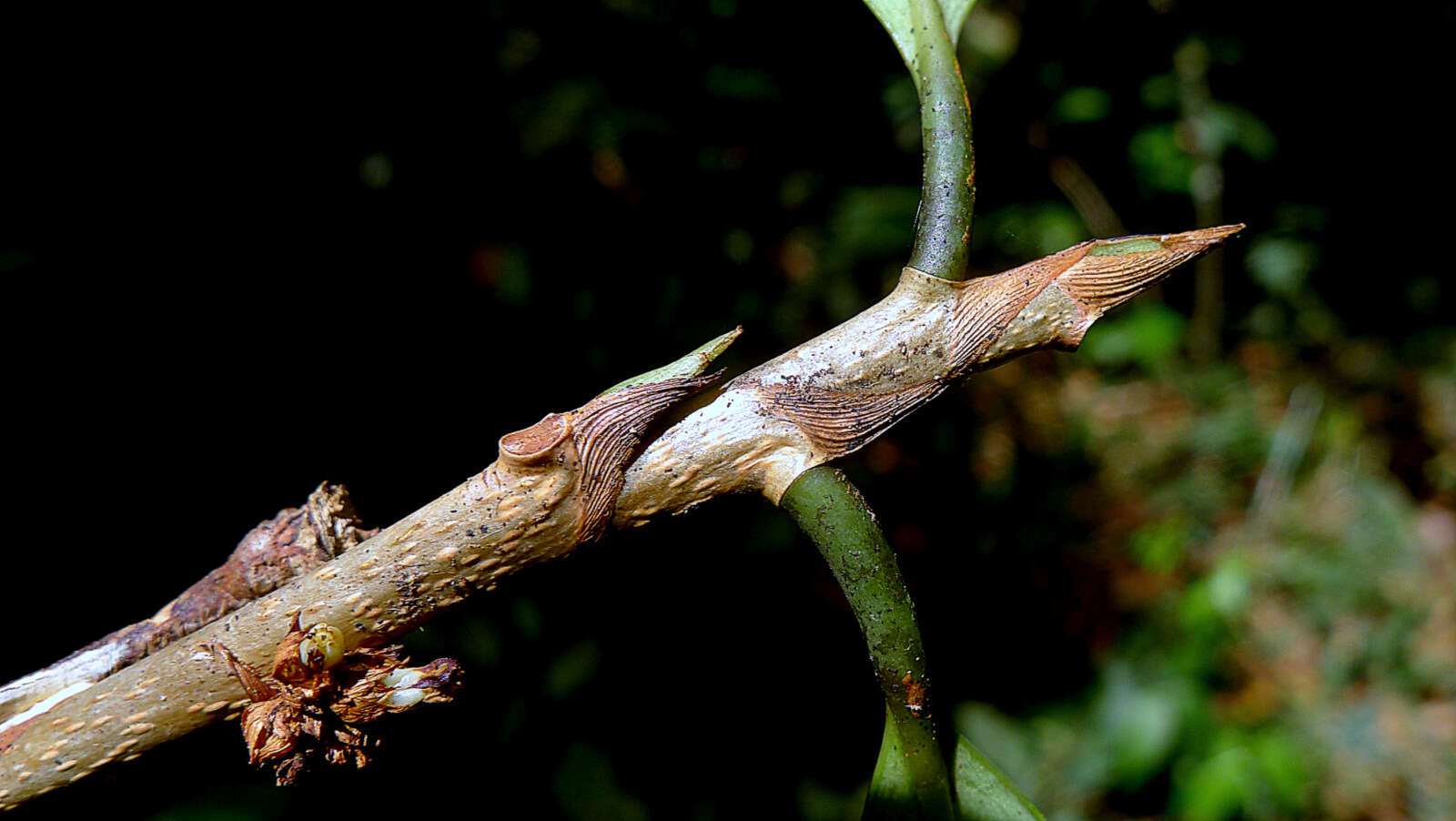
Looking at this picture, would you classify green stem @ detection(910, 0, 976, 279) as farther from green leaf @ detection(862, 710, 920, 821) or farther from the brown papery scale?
green leaf @ detection(862, 710, 920, 821)

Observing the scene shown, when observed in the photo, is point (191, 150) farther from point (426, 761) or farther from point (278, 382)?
point (426, 761)

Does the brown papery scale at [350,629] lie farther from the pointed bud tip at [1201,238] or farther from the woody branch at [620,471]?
the pointed bud tip at [1201,238]

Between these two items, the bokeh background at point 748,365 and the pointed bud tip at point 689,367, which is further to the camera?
the bokeh background at point 748,365

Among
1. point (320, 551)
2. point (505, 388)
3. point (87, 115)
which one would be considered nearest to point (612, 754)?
point (505, 388)

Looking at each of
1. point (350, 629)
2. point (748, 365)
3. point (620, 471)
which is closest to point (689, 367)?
point (620, 471)

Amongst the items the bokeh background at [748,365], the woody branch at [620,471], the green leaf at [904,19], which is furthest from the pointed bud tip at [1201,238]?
the bokeh background at [748,365]

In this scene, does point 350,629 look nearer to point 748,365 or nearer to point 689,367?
point 689,367
